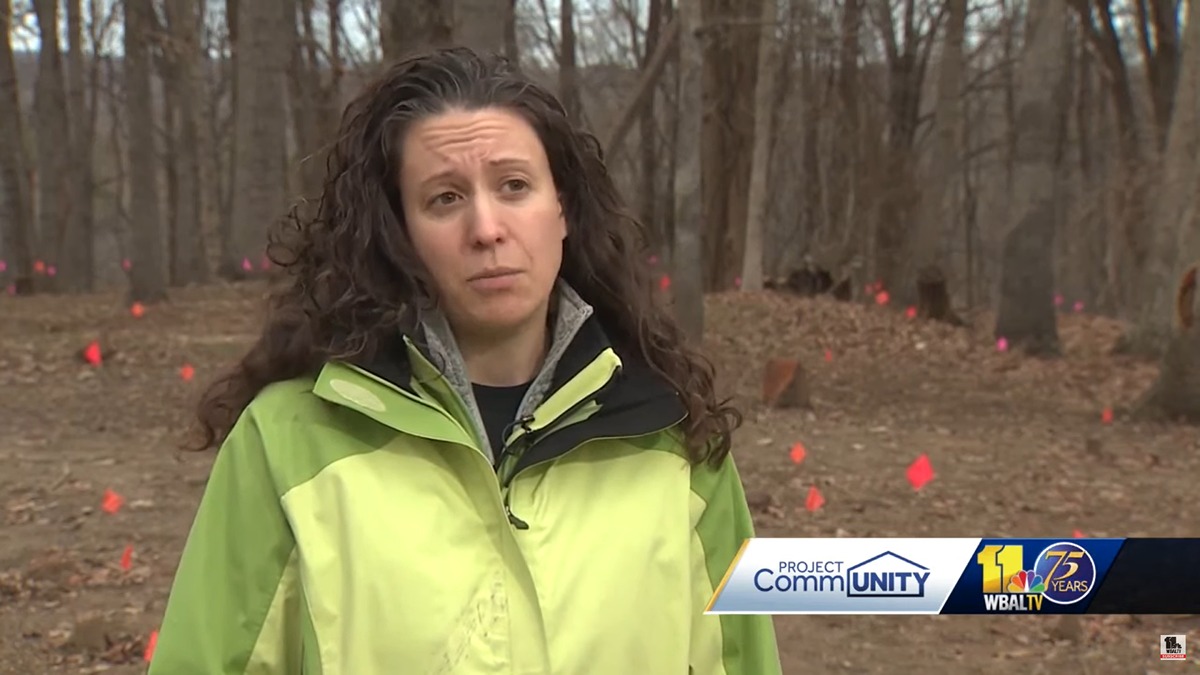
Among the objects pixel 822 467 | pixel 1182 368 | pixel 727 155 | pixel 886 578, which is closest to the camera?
pixel 886 578

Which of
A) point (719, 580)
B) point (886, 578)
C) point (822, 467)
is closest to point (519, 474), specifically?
point (719, 580)

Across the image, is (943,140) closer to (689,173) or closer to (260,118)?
(689,173)

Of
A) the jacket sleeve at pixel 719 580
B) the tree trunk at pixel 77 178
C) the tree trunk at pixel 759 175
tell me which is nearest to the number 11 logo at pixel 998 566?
the jacket sleeve at pixel 719 580

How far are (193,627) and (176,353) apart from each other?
1042 centimetres

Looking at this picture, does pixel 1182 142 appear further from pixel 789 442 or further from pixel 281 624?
pixel 281 624

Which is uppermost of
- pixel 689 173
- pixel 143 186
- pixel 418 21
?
pixel 418 21

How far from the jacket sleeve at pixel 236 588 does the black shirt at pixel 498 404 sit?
38cm

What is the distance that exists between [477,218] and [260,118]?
37.1ft

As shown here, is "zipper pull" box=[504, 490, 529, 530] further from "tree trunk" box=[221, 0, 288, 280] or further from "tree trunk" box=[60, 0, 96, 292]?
"tree trunk" box=[60, 0, 96, 292]

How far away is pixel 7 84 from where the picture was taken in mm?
17969

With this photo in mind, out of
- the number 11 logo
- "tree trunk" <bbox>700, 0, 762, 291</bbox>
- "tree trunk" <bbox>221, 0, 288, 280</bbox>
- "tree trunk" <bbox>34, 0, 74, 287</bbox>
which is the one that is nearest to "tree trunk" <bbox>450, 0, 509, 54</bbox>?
"tree trunk" <bbox>221, 0, 288, 280</bbox>

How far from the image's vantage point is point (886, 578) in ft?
6.71

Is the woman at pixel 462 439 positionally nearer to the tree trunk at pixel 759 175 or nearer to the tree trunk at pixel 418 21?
the tree trunk at pixel 418 21

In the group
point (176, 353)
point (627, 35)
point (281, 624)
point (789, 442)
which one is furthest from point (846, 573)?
point (627, 35)
